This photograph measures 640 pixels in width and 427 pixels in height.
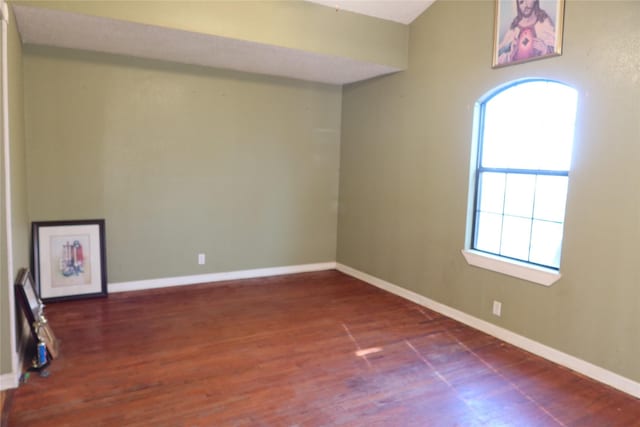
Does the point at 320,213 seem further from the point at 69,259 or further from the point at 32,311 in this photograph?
the point at 32,311

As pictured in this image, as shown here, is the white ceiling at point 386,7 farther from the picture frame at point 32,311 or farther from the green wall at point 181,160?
the picture frame at point 32,311

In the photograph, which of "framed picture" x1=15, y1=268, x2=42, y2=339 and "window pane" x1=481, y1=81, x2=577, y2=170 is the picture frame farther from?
"window pane" x1=481, y1=81, x2=577, y2=170

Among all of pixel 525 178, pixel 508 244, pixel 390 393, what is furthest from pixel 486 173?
pixel 390 393

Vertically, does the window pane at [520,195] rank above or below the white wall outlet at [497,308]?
above

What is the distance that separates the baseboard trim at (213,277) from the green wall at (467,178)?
1.54 ft

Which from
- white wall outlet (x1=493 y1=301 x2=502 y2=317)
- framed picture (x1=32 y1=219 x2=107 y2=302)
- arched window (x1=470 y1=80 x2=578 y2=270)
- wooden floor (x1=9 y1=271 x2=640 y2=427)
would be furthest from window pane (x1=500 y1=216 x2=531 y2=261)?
framed picture (x1=32 y1=219 x2=107 y2=302)

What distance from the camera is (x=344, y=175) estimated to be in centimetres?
545

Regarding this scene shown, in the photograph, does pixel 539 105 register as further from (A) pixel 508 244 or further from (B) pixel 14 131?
(B) pixel 14 131

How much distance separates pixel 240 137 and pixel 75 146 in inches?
64.7

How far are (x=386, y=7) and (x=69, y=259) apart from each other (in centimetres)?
386

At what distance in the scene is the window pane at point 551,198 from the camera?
3113 mm

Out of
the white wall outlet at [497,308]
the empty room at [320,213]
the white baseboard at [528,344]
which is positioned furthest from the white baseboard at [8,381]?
the white wall outlet at [497,308]

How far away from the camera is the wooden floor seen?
237 cm

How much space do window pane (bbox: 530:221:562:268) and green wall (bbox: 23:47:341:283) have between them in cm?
273
